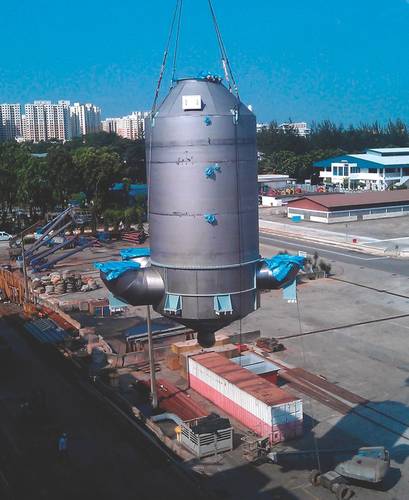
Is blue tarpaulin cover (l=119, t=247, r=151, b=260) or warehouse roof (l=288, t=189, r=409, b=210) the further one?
warehouse roof (l=288, t=189, r=409, b=210)

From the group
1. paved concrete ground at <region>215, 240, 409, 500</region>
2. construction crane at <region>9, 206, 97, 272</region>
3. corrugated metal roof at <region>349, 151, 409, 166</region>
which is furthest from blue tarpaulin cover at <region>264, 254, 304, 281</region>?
corrugated metal roof at <region>349, 151, 409, 166</region>

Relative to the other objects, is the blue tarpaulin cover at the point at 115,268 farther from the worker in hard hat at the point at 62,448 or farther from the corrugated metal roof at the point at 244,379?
the corrugated metal roof at the point at 244,379

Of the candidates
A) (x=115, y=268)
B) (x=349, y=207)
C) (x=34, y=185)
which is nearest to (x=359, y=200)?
(x=349, y=207)

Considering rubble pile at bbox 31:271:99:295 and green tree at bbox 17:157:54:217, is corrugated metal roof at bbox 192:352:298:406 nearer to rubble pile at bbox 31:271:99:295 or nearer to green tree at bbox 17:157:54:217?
rubble pile at bbox 31:271:99:295

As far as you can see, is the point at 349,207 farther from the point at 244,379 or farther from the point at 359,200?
the point at 244,379

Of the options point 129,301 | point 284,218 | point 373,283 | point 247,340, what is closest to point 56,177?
point 284,218

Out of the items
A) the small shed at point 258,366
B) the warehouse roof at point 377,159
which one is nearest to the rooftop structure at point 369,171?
the warehouse roof at point 377,159
